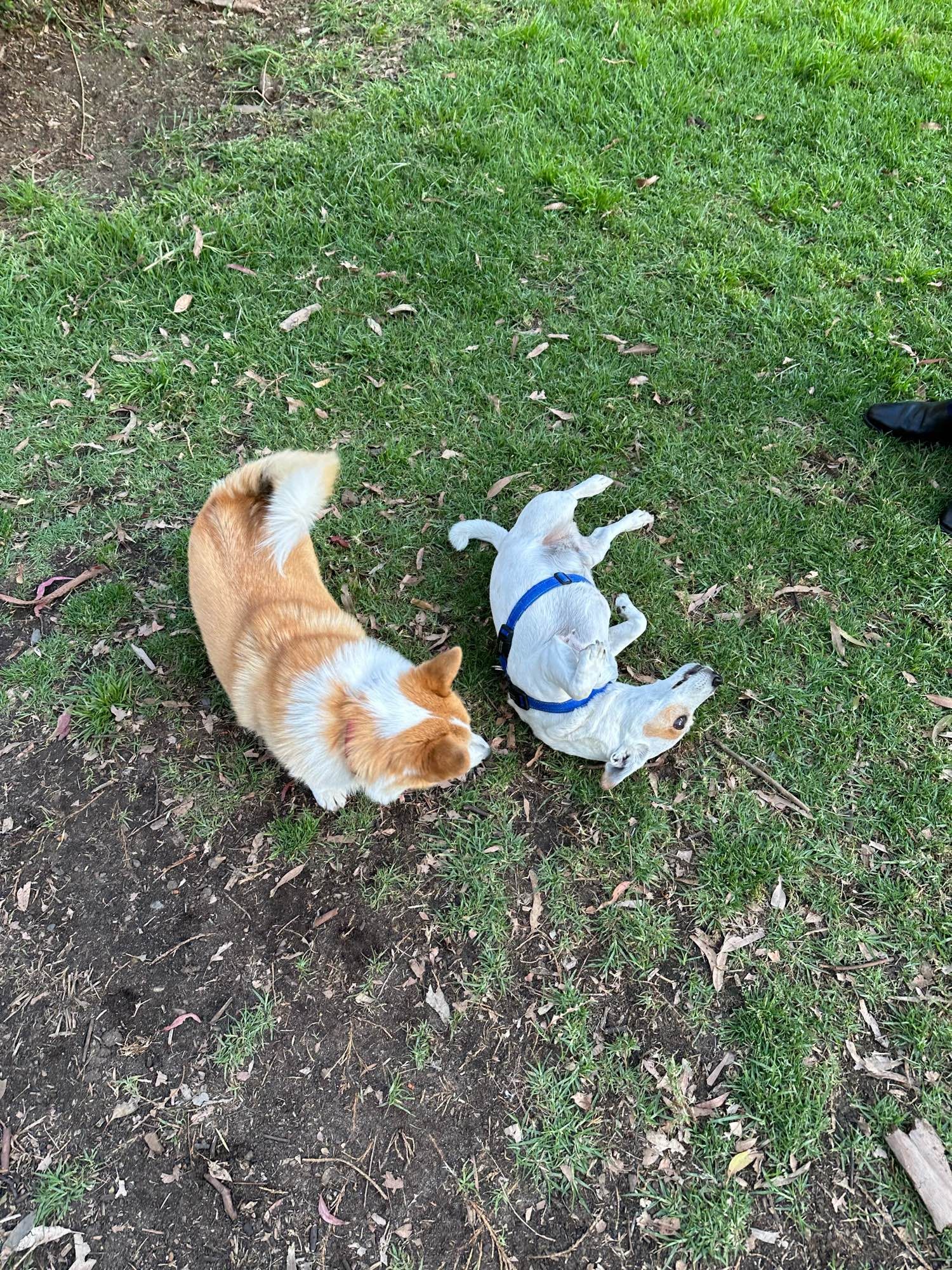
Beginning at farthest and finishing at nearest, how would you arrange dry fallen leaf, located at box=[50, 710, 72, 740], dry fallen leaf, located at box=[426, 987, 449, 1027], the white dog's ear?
1. dry fallen leaf, located at box=[50, 710, 72, 740]
2. the white dog's ear
3. dry fallen leaf, located at box=[426, 987, 449, 1027]

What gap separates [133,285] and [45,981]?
4.39 metres

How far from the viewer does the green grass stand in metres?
3.21

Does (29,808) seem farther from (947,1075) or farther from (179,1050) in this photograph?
(947,1075)

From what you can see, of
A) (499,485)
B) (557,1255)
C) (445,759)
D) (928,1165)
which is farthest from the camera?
(499,485)

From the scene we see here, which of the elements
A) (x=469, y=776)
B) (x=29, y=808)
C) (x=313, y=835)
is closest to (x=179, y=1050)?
(x=313, y=835)

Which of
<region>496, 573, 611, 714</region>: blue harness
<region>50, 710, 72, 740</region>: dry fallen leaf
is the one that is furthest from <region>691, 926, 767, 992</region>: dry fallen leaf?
<region>50, 710, 72, 740</region>: dry fallen leaf

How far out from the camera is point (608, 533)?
12.8ft

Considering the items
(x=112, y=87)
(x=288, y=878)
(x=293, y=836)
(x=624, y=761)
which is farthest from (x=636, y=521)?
(x=112, y=87)

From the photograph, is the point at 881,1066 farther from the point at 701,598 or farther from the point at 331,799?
the point at 331,799

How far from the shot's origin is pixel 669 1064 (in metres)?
3.05

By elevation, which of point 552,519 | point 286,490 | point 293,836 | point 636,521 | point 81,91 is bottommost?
point 293,836

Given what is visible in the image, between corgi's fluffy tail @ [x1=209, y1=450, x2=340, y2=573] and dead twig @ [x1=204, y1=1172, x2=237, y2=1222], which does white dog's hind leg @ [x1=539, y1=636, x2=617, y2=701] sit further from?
dead twig @ [x1=204, y1=1172, x2=237, y2=1222]

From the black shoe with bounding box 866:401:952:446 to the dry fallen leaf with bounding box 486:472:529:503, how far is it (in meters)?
2.31

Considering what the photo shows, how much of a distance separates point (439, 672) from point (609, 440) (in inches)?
94.2
